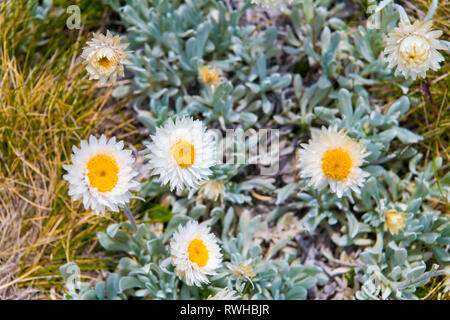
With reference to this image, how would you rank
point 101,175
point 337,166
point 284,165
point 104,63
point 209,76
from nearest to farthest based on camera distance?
point 101,175 < point 104,63 < point 337,166 < point 209,76 < point 284,165

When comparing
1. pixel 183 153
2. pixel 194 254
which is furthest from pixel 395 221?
pixel 183 153

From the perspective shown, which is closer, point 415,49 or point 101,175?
point 101,175

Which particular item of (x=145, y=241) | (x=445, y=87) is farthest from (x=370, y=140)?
(x=145, y=241)

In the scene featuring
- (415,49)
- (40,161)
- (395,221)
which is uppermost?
(415,49)

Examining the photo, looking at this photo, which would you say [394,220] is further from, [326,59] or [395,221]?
[326,59]

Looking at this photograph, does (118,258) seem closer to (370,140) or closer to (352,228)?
(352,228)

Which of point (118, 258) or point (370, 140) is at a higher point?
point (370, 140)
